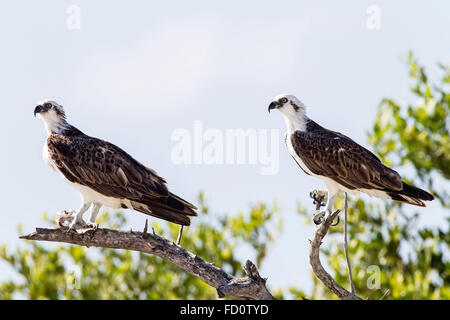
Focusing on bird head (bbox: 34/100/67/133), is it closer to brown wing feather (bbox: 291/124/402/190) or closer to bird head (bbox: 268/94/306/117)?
bird head (bbox: 268/94/306/117)

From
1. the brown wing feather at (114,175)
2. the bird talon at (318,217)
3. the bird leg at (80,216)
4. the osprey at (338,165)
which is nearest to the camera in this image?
the brown wing feather at (114,175)

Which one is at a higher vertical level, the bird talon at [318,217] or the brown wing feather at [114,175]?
the brown wing feather at [114,175]

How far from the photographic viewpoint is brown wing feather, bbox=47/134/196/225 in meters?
12.3

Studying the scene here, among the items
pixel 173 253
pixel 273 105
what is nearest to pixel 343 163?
pixel 273 105

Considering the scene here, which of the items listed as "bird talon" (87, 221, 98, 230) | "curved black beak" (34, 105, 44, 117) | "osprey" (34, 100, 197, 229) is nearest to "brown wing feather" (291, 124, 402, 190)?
"osprey" (34, 100, 197, 229)

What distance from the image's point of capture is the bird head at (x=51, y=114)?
14.0m

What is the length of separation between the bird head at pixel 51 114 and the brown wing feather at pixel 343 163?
4120mm

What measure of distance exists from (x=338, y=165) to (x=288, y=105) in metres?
1.38

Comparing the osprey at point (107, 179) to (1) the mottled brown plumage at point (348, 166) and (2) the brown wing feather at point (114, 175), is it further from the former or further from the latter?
(1) the mottled brown plumage at point (348, 166)

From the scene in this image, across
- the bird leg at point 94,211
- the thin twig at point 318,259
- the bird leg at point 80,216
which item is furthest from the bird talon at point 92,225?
the thin twig at point 318,259

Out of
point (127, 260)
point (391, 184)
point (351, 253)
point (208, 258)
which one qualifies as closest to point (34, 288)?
point (127, 260)

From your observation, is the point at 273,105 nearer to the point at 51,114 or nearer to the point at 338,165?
the point at 338,165

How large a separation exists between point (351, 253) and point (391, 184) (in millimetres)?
12530

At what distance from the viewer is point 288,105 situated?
13.6 metres
